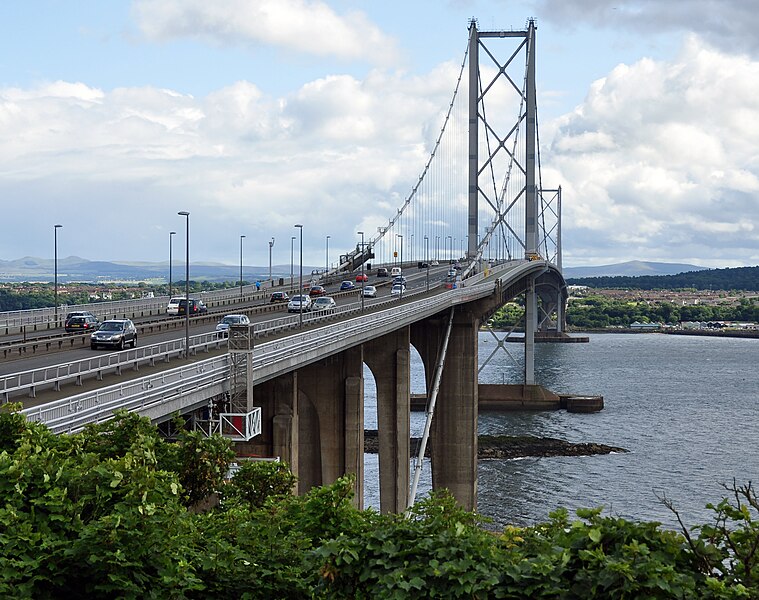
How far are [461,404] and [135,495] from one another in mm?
49693

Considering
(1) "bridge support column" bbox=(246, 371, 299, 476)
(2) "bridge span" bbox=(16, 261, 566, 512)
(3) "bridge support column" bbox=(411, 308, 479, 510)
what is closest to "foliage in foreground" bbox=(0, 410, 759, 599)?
(2) "bridge span" bbox=(16, 261, 566, 512)

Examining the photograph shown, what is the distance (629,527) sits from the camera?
1099 centimetres

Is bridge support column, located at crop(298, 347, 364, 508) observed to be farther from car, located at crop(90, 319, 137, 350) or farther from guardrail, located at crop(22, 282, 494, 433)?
car, located at crop(90, 319, 137, 350)

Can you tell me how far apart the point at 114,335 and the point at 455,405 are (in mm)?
29557

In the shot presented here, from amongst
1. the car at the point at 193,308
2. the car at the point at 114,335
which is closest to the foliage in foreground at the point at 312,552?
the car at the point at 114,335

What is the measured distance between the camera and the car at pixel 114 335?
33.8m

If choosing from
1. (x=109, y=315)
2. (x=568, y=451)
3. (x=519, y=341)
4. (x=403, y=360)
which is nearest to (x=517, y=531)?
(x=403, y=360)

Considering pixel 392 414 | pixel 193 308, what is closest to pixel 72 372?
pixel 392 414

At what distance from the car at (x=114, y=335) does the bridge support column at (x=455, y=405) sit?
982 inches

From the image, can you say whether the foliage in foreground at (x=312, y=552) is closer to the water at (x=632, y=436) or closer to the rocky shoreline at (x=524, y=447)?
the water at (x=632, y=436)

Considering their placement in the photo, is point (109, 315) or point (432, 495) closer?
point (432, 495)

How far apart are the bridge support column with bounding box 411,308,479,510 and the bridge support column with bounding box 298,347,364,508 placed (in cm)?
1662

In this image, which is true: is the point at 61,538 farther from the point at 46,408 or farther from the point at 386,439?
the point at 386,439

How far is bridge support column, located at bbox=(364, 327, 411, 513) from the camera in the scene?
49.1 metres
